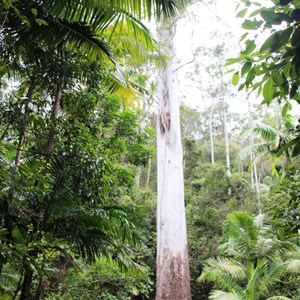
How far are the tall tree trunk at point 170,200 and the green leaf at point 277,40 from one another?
5.85m

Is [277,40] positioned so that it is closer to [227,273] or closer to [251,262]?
[227,273]

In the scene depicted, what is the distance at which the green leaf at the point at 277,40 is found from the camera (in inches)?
44.6

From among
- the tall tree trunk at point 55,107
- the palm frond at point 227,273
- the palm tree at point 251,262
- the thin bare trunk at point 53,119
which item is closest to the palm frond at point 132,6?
the tall tree trunk at point 55,107

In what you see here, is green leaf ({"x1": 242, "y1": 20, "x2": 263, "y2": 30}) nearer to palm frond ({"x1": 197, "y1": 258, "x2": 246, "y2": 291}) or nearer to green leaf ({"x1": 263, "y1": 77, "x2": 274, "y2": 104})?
green leaf ({"x1": 263, "y1": 77, "x2": 274, "y2": 104})

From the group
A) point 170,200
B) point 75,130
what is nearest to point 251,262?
point 170,200

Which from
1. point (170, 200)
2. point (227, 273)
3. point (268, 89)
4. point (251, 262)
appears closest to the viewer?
point (268, 89)

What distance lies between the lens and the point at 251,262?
27.1ft

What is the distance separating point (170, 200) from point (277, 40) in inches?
252

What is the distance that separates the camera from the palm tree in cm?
746

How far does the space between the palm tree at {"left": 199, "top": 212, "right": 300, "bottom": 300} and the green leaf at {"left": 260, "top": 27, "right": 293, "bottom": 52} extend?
6781 mm

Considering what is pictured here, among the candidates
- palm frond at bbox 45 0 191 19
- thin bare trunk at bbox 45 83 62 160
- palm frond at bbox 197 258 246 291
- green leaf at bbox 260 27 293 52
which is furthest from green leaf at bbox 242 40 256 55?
palm frond at bbox 197 258 246 291

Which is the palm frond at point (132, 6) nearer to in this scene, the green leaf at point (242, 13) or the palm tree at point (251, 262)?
the green leaf at point (242, 13)

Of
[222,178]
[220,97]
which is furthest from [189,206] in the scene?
[220,97]

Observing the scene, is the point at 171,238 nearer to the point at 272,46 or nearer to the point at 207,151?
the point at 272,46
